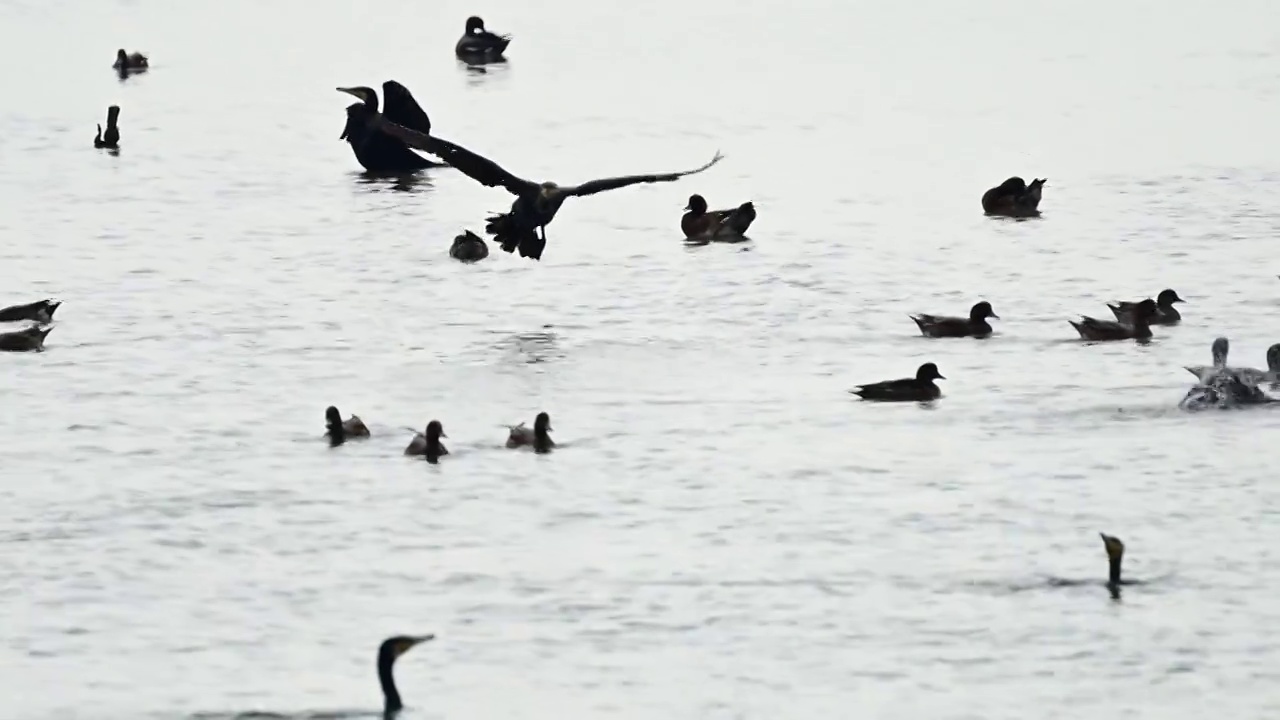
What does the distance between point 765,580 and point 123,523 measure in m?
3.69

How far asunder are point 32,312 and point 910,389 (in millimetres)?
7278

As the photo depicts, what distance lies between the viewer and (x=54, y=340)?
2156 cm

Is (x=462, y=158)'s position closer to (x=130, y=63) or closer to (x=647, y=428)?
(x=647, y=428)

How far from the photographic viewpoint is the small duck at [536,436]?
680 inches

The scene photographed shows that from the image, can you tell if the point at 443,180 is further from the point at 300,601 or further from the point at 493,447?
the point at 300,601

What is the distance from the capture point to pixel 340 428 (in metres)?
17.5

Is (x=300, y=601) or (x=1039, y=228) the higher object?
(x=1039, y=228)

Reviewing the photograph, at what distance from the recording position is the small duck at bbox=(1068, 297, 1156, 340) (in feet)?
68.0

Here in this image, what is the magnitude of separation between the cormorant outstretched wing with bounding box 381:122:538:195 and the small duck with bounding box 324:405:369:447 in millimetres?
4226

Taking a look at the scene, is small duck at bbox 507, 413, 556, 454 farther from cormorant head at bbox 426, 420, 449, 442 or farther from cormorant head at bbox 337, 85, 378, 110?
cormorant head at bbox 337, 85, 378, 110

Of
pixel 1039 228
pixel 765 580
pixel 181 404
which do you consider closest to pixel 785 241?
pixel 1039 228

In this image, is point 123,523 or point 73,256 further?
point 73,256

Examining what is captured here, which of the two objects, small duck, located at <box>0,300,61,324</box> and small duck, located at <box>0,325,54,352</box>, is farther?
small duck, located at <box>0,300,61,324</box>

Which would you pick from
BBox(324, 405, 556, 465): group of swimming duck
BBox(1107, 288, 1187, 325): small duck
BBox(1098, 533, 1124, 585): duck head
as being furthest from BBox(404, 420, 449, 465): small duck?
BBox(1107, 288, 1187, 325): small duck
